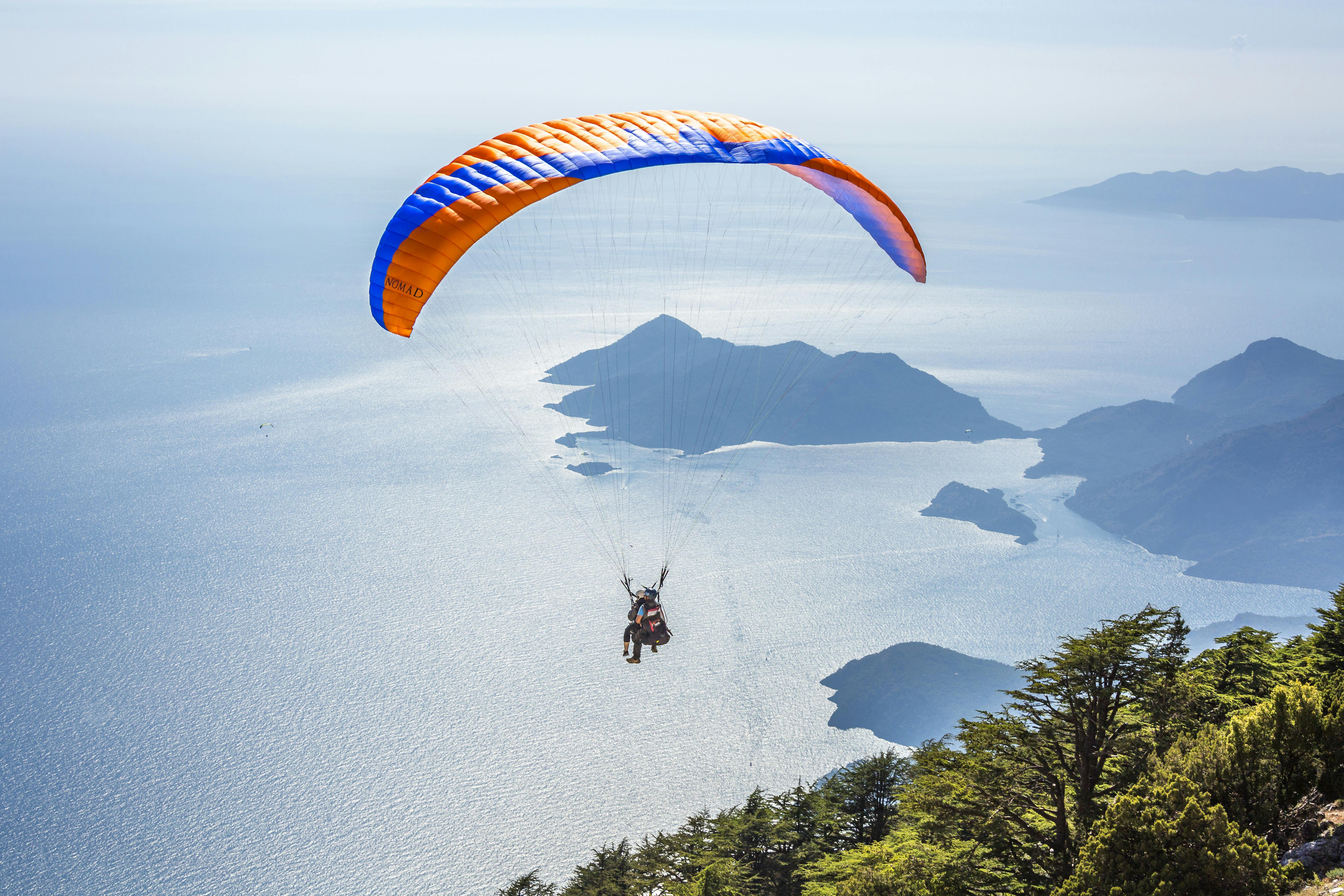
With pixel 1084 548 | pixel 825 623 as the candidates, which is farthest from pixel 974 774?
pixel 1084 548

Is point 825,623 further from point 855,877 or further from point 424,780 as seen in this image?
point 855,877

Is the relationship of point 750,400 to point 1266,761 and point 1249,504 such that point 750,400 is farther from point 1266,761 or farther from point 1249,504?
point 1266,761

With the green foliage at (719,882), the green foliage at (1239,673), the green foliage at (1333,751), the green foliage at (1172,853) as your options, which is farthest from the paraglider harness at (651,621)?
the green foliage at (1239,673)

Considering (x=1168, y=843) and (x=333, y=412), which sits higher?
(x=333, y=412)

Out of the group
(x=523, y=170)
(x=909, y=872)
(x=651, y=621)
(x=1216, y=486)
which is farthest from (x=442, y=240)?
(x=1216, y=486)

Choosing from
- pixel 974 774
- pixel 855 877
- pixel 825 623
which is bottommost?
pixel 825 623

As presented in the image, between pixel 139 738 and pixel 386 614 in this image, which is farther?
pixel 386 614

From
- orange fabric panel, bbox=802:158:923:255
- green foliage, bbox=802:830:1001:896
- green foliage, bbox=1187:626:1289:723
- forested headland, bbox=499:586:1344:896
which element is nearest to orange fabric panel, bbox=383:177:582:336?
orange fabric panel, bbox=802:158:923:255
